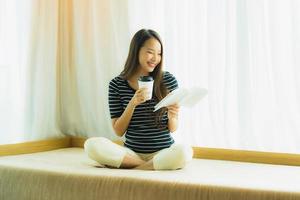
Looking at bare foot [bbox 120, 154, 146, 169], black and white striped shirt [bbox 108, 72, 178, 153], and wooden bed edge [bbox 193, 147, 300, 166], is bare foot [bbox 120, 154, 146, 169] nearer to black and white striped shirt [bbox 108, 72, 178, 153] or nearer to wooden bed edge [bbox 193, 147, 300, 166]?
black and white striped shirt [bbox 108, 72, 178, 153]

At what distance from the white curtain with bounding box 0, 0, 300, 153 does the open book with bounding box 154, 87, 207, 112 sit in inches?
13.1

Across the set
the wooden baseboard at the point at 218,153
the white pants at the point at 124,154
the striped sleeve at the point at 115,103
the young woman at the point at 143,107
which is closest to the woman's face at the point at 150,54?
the young woman at the point at 143,107

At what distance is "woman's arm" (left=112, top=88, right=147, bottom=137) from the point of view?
171cm

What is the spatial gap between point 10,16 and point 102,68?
524 millimetres

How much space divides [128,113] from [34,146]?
0.71 meters

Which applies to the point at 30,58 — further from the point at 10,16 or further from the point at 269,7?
the point at 269,7

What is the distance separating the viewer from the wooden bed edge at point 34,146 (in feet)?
7.03

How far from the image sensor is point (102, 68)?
2.35m

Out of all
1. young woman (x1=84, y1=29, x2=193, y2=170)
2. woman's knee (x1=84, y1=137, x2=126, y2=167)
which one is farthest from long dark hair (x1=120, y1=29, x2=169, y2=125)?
woman's knee (x1=84, y1=137, x2=126, y2=167)

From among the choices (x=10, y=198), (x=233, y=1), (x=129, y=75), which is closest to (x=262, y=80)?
(x=233, y=1)

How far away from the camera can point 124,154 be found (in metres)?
1.74

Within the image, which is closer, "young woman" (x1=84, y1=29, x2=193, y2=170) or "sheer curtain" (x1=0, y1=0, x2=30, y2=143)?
"young woman" (x1=84, y1=29, x2=193, y2=170)

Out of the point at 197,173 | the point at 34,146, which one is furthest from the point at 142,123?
the point at 34,146

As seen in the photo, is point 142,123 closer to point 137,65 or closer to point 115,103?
point 115,103
